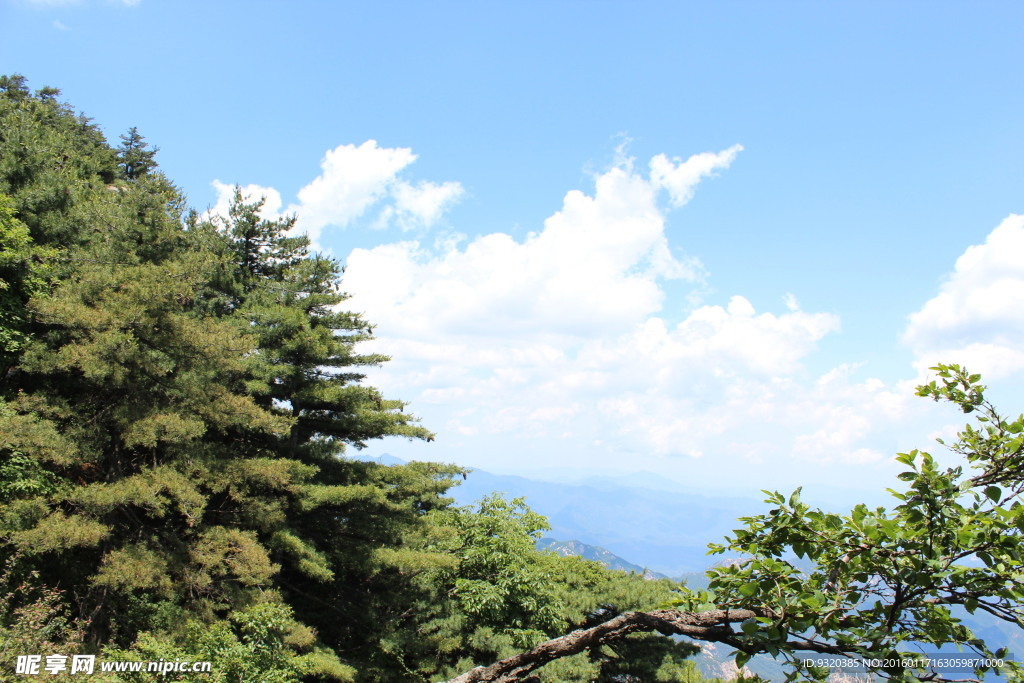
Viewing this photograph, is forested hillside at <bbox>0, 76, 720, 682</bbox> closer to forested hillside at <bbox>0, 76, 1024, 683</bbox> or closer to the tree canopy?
forested hillside at <bbox>0, 76, 1024, 683</bbox>

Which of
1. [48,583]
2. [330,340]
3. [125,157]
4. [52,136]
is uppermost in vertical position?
[125,157]

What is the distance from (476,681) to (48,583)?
566 inches

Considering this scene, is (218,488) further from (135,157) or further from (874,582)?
(135,157)

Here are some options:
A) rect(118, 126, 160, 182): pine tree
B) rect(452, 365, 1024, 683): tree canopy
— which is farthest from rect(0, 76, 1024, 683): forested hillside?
rect(118, 126, 160, 182): pine tree

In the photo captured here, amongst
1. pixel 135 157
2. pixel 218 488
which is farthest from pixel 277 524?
pixel 135 157

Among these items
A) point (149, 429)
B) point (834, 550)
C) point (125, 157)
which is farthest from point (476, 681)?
point (125, 157)

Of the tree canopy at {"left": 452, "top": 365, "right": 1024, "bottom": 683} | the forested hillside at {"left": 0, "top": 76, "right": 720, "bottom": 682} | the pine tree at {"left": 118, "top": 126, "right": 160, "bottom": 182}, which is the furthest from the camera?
the pine tree at {"left": 118, "top": 126, "right": 160, "bottom": 182}

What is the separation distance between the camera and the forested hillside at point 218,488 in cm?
1133

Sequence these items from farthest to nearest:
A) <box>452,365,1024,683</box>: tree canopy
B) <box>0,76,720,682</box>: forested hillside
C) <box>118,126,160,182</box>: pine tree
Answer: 1. <box>118,126,160,182</box>: pine tree
2. <box>0,76,720,682</box>: forested hillside
3. <box>452,365,1024,683</box>: tree canopy

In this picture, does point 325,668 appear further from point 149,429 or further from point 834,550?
point 834,550

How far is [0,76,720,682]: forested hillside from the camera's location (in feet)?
37.2

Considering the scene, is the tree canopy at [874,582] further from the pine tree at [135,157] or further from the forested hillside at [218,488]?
the pine tree at [135,157]

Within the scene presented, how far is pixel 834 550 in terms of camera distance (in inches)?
86.6

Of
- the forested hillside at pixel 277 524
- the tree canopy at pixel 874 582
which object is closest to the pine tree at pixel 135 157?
the forested hillside at pixel 277 524
